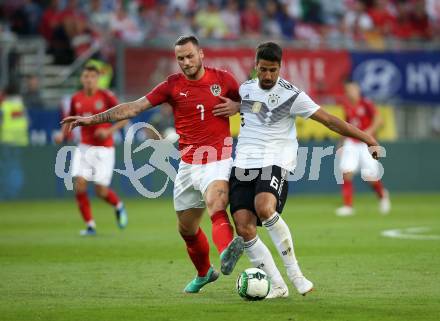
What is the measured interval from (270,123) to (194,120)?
769 millimetres

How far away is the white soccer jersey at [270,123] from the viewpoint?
30.3ft

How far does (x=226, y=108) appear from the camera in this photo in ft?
31.1

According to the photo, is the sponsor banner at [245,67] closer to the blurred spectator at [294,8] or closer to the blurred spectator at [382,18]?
the blurred spectator at [294,8]

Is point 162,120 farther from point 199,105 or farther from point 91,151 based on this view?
point 199,105

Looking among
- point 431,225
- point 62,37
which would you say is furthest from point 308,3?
point 431,225

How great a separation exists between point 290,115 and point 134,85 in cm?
1516

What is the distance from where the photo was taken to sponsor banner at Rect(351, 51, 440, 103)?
26.7 meters

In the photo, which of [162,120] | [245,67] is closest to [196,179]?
[162,120]

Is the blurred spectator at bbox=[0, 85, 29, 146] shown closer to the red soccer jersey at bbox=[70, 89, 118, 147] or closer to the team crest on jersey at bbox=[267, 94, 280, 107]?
Answer: the red soccer jersey at bbox=[70, 89, 118, 147]

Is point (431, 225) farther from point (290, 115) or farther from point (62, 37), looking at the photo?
point (62, 37)

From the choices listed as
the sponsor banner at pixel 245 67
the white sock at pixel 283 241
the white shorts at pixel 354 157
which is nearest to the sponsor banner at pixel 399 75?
the sponsor banner at pixel 245 67

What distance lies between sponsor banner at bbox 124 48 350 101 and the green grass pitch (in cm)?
573

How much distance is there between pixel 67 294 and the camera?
9586 mm

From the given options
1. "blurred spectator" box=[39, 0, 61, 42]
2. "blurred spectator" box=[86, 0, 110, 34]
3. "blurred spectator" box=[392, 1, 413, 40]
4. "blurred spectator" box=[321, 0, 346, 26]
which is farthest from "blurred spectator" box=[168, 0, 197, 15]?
"blurred spectator" box=[392, 1, 413, 40]
